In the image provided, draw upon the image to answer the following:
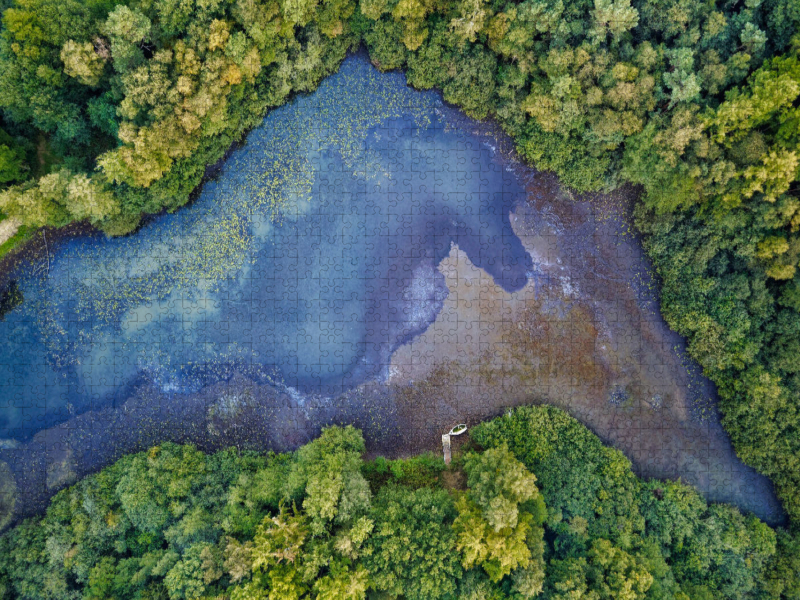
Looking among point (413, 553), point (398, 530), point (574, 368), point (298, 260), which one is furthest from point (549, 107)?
point (413, 553)

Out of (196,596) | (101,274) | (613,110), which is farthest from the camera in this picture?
(101,274)

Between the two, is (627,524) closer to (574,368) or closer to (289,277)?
(574,368)

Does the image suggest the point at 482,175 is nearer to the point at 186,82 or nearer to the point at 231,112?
the point at 231,112

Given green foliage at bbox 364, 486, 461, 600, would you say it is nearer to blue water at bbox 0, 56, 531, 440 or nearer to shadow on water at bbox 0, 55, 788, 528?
shadow on water at bbox 0, 55, 788, 528

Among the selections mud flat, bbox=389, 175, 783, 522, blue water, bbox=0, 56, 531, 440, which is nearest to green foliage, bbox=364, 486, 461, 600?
mud flat, bbox=389, 175, 783, 522

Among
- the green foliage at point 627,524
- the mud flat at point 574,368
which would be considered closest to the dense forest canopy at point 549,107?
the mud flat at point 574,368

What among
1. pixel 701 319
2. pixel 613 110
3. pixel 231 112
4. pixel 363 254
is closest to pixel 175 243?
pixel 231 112
